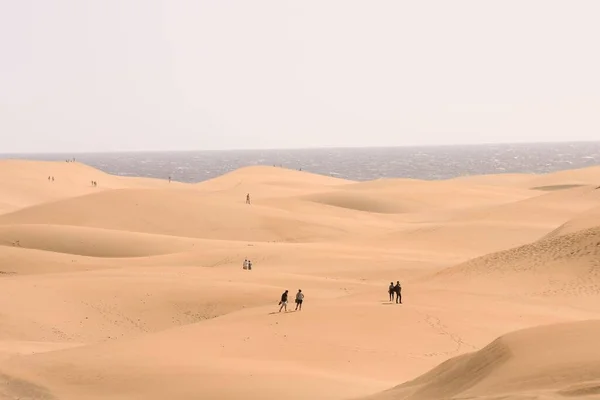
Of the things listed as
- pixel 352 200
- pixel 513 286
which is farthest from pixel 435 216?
pixel 513 286

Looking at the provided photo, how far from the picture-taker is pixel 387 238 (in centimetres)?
4600

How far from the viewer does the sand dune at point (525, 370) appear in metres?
9.96

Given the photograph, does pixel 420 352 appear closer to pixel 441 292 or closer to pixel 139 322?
pixel 441 292

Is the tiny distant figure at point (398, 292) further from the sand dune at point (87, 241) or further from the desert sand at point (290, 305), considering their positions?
the sand dune at point (87, 241)

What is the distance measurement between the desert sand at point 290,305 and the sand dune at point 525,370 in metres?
0.04

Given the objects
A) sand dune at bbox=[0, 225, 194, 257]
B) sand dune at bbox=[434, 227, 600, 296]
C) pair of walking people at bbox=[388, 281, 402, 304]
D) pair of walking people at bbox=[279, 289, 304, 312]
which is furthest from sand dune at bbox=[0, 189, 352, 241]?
pair of walking people at bbox=[279, 289, 304, 312]

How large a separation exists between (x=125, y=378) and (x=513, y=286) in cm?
1472

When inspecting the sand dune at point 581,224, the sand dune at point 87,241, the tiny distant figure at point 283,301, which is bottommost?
the sand dune at point 87,241

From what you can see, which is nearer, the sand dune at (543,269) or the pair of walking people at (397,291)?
the pair of walking people at (397,291)

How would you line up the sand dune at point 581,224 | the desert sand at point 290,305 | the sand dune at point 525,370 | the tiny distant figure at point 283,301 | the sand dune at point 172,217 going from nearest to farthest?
A: 1. the sand dune at point 525,370
2. the desert sand at point 290,305
3. the tiny distant figure at point 283,301
4. the sand dune at point 581,224
5. the sand dune at point 172,217

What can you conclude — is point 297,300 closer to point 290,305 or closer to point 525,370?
point 290,305

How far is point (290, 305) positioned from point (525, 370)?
1313 centimetres

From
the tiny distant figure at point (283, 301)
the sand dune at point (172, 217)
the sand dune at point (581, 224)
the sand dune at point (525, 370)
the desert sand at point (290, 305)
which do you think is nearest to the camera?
the sand dune at point (525, 370)

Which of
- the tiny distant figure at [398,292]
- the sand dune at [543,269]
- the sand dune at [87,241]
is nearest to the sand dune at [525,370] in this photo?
the tiny distant figure at [398,292]
